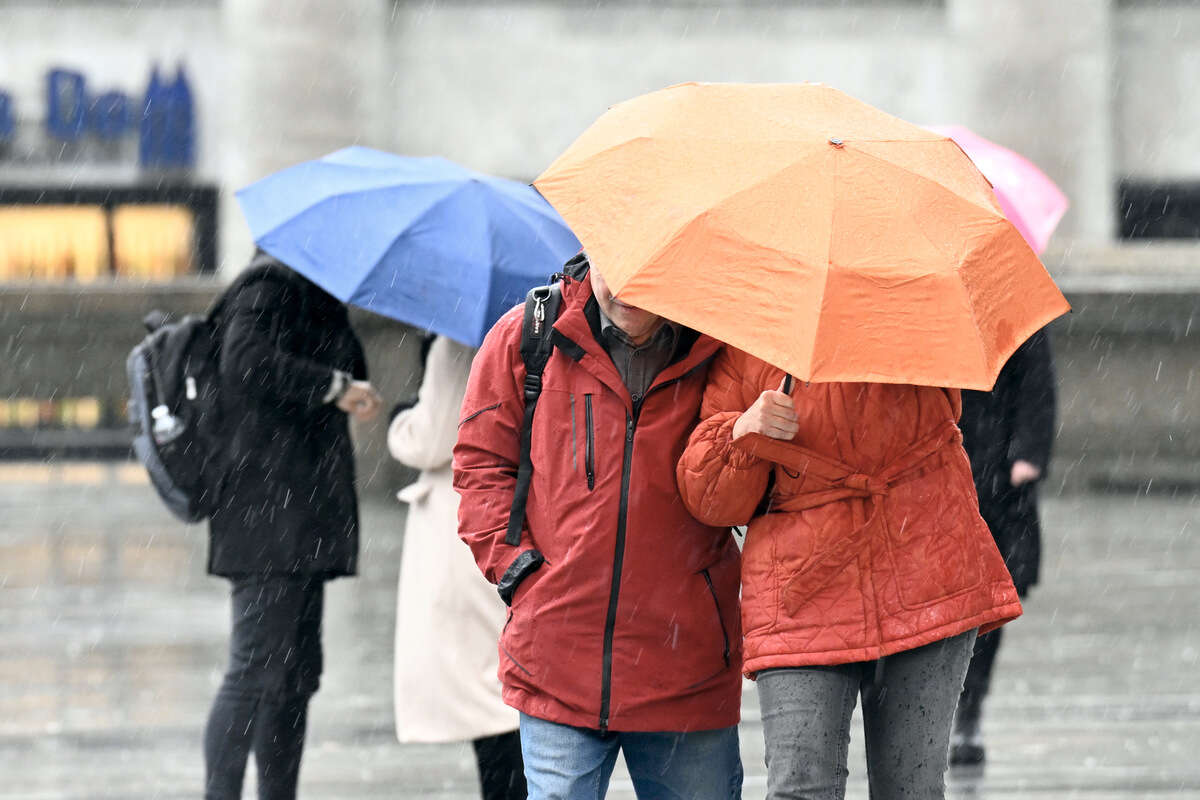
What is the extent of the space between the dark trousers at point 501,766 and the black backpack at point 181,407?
3.64 ft

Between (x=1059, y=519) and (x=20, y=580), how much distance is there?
779 centimetres

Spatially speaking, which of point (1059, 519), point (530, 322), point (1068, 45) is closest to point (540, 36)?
point (1068, 45)

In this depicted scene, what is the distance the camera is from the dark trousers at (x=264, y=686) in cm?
514

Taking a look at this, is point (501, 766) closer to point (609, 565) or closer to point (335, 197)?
point (609, 565)

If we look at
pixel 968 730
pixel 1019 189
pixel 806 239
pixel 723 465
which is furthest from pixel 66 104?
pixel 806 239

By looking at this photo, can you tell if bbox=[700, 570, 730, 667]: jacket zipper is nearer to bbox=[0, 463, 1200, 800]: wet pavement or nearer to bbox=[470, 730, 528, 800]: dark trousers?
bbox=[470, 730, 528, 800]: dark trousers

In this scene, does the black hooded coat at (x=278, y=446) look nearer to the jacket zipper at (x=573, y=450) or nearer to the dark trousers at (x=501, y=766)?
the dark trousers at (x=501, y=766)

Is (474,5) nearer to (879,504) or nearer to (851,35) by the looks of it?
(851,35)

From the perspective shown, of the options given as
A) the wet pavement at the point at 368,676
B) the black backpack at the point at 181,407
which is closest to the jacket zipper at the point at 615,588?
the black backpack at the point at 181,407

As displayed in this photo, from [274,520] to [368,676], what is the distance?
3.38m

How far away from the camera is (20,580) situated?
37.5 feet

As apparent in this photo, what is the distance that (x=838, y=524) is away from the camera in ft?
11.9

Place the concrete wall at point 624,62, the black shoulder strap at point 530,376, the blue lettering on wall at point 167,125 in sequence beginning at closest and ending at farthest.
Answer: the black shoulder strap at point 530,376 → the concrete wall at point 624,62 → the blue lettering on wall at point 167,125

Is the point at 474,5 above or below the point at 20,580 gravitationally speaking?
above
